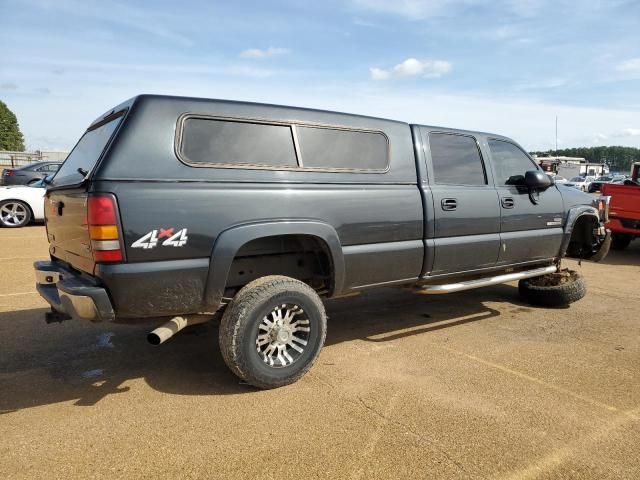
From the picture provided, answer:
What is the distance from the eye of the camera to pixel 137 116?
3.11 m

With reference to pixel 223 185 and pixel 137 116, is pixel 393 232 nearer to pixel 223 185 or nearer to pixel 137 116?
pixel 223 185

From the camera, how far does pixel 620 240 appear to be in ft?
33.7

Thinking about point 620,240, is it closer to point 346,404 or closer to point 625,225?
point 625,225

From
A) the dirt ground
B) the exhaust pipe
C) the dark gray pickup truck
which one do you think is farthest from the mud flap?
the exhaust pipe

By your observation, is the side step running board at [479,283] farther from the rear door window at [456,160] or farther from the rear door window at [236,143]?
the rear door window at [236,143]

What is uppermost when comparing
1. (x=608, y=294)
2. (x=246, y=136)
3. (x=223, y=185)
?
(x=246, y=136)

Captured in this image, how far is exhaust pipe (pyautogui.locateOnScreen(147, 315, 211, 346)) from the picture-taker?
122 inches

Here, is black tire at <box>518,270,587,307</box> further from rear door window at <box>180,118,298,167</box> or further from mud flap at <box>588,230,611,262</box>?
rear door window at <box>180,118,298,167</box>

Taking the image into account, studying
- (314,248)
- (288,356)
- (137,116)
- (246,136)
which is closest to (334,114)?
(246,136)

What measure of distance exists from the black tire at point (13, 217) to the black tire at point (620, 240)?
13.3 meters

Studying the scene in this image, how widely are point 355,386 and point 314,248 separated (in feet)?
3.54

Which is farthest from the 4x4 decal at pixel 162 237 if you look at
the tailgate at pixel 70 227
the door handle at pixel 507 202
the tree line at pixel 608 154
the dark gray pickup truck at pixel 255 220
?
the tree line at pixel 608 154

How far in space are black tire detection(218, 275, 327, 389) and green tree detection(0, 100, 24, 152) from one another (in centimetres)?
9802

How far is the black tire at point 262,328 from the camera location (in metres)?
3.29
